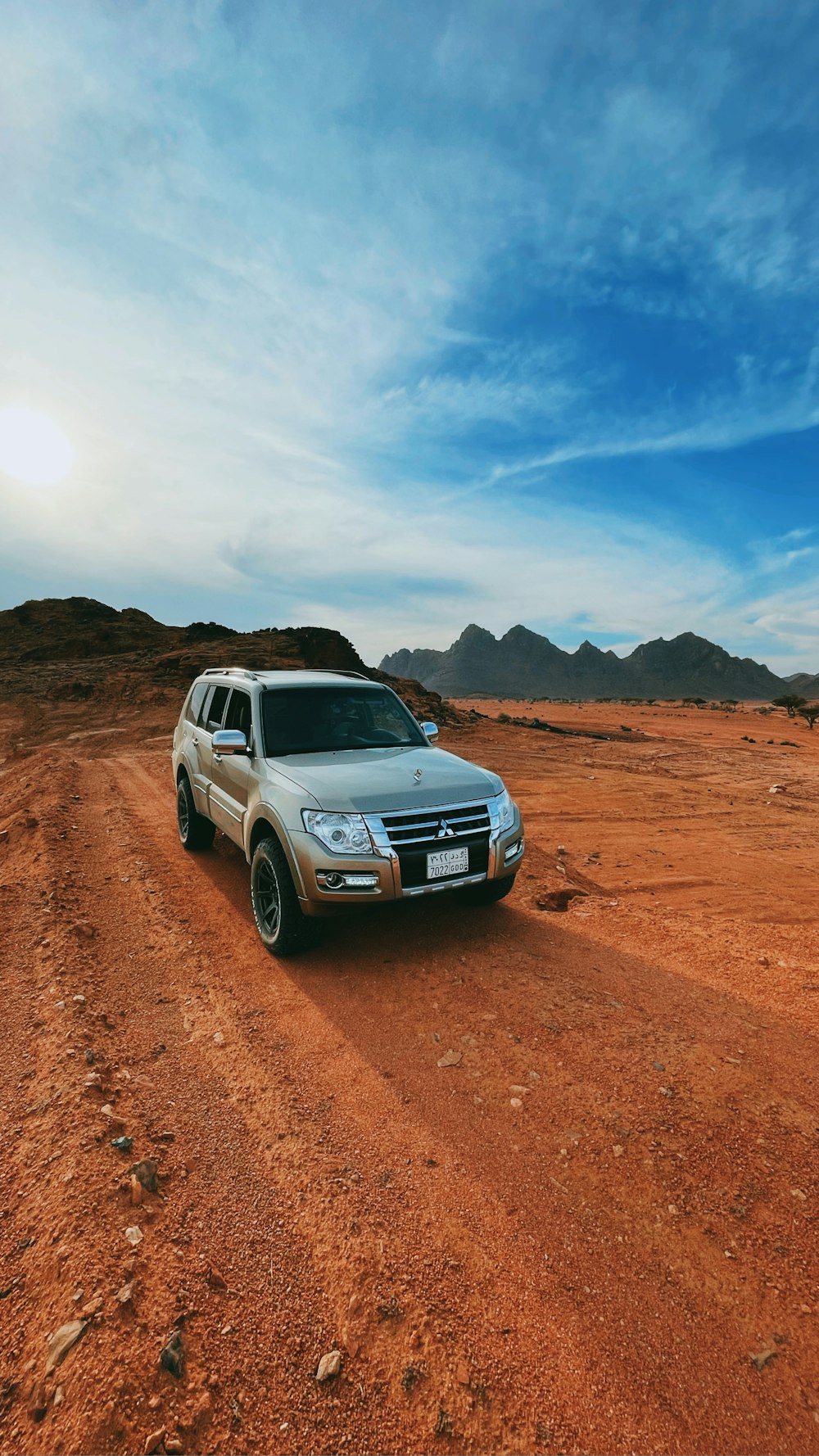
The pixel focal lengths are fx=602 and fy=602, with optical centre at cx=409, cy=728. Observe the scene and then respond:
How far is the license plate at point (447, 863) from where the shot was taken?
3959 millimetres

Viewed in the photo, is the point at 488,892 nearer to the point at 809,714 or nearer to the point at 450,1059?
the point at 450,1059

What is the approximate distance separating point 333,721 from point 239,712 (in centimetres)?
93

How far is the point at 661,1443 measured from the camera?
158 cm

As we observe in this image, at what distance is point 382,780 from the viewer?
4.16 meters

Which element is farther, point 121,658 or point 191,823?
point 121,658

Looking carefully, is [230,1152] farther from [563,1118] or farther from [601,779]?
[601,779]

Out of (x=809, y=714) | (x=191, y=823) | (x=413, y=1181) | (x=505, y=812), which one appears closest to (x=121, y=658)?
(x=191, y=823)

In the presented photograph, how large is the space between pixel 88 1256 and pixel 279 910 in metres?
2.19

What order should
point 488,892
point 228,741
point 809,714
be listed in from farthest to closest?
point 809,714
point 488,892
point 228,741

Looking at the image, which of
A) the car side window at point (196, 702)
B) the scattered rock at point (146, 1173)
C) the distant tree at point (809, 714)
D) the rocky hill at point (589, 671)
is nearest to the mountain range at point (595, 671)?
the rocky hill at point (589, 671)

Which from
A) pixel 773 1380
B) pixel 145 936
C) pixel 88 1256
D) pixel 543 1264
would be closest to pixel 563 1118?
pixel 543 1264

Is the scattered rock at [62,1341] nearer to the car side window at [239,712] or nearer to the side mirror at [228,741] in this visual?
the side mirror at [228,741]

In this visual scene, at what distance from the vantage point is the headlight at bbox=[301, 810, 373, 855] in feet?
12.5

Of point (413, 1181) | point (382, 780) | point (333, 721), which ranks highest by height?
point (333, 721)
